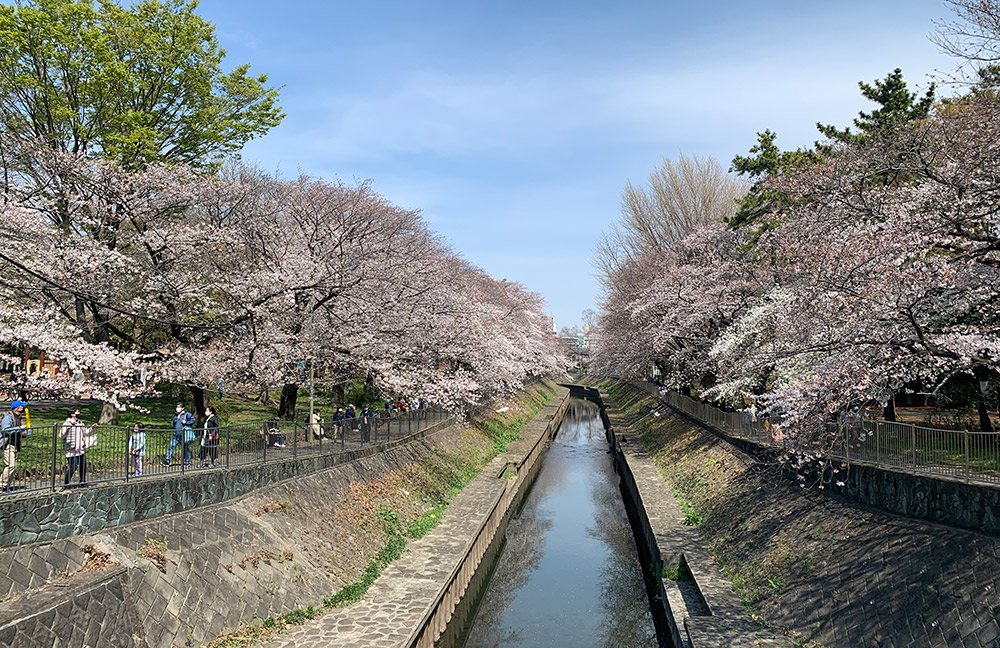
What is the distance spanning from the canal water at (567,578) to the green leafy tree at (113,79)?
19.4 meters

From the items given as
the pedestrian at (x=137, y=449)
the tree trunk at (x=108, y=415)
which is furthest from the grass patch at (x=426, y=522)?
the tree trunk at (x=108, y=415)

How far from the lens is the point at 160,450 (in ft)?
47.3

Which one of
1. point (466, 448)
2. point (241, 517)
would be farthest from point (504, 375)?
point (241, 517)

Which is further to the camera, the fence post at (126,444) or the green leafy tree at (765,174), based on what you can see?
the green leafy tree at (765,174)

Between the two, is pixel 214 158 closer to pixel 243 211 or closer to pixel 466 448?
pixel 243 211

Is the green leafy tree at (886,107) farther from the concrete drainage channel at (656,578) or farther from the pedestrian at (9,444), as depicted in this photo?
the pedestrian at (9,444)

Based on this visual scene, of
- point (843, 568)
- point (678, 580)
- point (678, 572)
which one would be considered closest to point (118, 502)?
point (678, 580)

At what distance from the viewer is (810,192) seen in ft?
60.4

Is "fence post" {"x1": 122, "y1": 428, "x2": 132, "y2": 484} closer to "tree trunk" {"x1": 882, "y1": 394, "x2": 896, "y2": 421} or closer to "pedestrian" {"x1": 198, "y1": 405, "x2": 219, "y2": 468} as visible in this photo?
"pedestrian" {"x1": 198, "y1": 405, "x2": 219, "y2": 468}

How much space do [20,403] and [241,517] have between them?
4942 millimetres

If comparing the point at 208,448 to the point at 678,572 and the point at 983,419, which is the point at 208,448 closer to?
the point at 678,572

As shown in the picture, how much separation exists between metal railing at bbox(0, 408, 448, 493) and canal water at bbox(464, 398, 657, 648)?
6.88 meters

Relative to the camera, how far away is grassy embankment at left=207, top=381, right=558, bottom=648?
12448 mm

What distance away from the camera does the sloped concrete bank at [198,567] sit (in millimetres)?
8812
